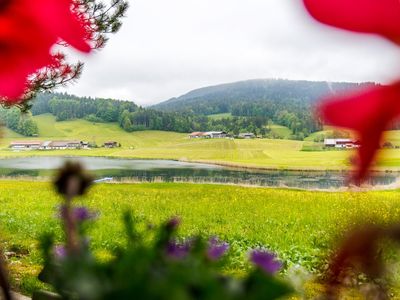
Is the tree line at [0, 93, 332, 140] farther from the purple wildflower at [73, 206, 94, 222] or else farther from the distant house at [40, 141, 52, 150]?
the purple wildflower at [73, 206, 94, 222]

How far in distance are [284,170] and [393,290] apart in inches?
706

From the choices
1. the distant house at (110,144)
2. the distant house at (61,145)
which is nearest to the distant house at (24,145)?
the distant house at (61,145)

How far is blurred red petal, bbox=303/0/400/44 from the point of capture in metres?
0.12

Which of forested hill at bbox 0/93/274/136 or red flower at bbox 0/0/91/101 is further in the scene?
forested hill at bbox 0/93/274/136

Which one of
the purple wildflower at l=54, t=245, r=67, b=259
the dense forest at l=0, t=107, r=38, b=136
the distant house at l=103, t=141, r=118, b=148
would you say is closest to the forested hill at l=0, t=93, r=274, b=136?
the distant house at l=103, t=141, r=118, b=148

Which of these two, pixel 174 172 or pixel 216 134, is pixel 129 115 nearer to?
pixel 216 134

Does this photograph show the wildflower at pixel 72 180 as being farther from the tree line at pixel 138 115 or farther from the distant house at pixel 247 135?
the distant house at pixel 247 135

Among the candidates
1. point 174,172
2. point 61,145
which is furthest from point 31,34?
point 61,145

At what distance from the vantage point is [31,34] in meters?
0.17

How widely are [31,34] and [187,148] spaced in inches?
1148

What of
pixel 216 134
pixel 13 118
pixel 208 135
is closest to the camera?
pixel 13 118

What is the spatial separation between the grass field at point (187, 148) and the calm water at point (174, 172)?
643 millimetres

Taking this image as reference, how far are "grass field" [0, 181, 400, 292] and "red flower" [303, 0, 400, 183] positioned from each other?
3.20m

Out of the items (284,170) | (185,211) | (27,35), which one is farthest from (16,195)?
(284,170)
